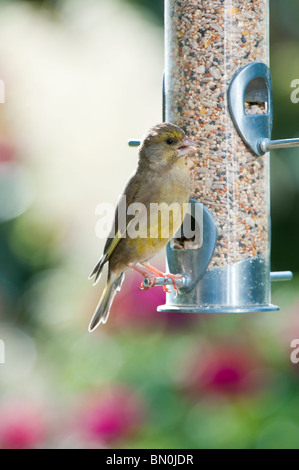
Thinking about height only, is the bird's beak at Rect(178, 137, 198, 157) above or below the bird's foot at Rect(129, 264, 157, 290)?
above

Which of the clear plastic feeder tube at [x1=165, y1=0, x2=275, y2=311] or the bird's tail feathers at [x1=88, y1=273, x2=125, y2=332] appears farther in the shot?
the bird's tail feathers at [x1=88, y1=273, x2=125, y2=332]

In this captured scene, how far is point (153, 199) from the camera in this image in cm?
538

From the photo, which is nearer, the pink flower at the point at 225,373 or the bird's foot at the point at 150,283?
the bird's foot at the point at 150,283

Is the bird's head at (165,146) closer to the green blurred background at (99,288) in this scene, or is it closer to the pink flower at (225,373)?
the green blurred background at (99,288)

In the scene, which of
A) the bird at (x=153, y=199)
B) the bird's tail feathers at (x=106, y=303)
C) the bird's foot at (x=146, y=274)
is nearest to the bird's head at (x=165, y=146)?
the bird at (x=153, y=199)

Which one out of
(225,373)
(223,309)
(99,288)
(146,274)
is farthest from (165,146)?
(99,288)

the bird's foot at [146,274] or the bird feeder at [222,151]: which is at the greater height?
the bird feeder at [222,151]

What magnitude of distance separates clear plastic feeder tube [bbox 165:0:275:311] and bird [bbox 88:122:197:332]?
14 centimetres

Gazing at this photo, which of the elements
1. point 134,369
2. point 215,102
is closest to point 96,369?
point 134,369

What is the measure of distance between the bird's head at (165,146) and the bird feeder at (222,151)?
186 millimetres

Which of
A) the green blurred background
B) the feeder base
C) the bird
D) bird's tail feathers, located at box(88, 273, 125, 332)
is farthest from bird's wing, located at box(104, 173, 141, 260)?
the green blurred background

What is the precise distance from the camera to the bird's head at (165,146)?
209 inches

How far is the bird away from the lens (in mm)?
5316

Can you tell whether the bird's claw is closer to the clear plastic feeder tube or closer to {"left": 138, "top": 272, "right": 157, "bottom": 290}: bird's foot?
{"left": 138, "top": 272, "right": 157, "bottom": 290}: bird's foot
